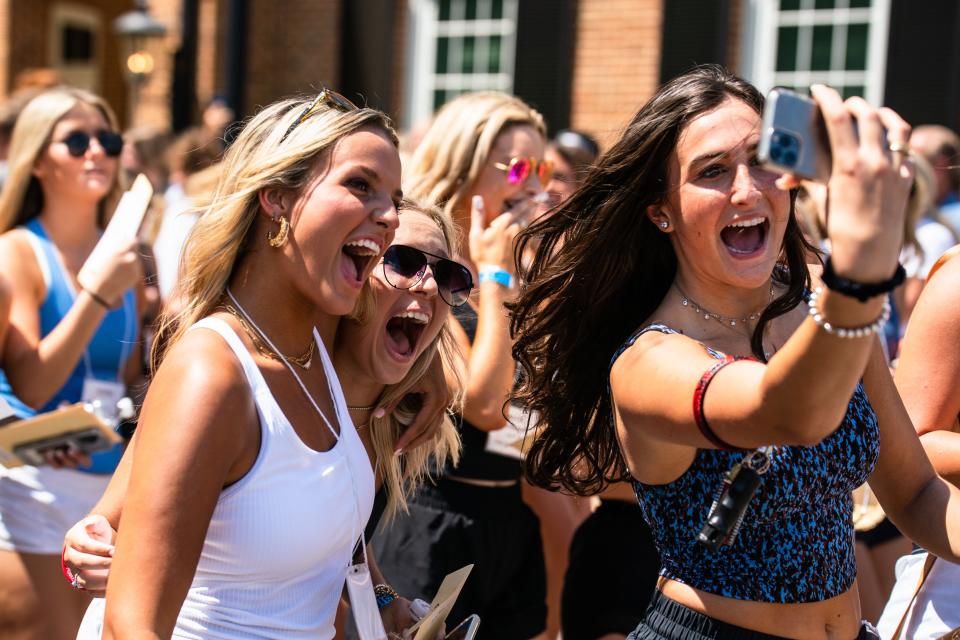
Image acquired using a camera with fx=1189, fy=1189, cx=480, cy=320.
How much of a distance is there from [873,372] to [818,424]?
783mm

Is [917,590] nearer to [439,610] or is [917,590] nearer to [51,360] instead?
[439,610]

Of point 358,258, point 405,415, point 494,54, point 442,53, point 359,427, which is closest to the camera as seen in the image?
point 358,258

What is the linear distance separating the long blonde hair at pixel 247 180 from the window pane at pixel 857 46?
30.0 ft

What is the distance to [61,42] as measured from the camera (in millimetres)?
16141

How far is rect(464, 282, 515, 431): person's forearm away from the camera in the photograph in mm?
3584

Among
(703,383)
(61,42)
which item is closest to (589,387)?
(703,383)

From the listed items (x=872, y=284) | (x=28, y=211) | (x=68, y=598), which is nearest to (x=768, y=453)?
(x=872, y=284)

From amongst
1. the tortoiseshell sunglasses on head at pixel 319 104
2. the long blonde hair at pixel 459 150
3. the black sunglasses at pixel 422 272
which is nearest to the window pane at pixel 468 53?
the long blonde hair at pixel 459 150

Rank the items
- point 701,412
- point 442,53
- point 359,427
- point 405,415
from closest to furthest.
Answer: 1. point 701,412
2. point 359,427
3. point 405,415
4. point 442,53

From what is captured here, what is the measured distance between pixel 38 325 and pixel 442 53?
9.06 meters

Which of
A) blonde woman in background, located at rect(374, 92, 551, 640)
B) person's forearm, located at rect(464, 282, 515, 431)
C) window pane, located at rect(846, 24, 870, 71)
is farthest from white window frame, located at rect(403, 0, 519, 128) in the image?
person's forearm, located at rect(464, 282, 515, 431)

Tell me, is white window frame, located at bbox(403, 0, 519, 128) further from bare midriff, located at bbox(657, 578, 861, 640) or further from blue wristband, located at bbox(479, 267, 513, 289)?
bare midriff, located at bbox(657, 578, 861, 640)

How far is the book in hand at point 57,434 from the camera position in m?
2.57

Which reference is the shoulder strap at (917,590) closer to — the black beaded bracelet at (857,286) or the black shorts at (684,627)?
the black shorts at (684,627)
